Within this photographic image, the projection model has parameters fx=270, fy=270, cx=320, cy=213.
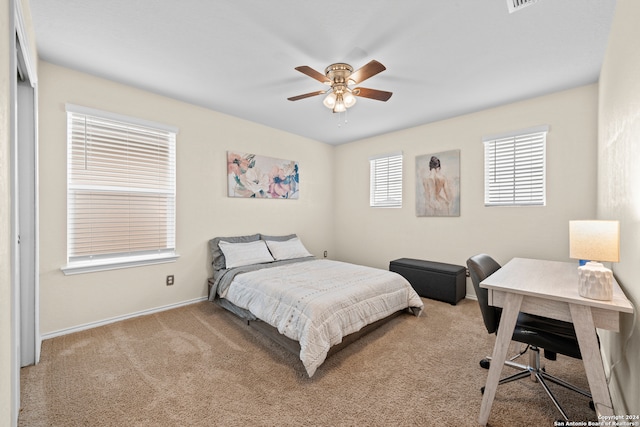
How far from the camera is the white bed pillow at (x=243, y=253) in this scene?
3.47 meters

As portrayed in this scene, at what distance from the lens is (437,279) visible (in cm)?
356

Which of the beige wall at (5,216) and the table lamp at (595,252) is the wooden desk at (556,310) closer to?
the table lamp at (595,252)

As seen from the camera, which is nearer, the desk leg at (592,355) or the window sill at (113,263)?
the desk leg at (592,355)

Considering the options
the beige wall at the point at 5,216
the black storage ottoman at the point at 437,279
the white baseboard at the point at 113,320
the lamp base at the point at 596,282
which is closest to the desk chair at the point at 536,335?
the lamp base at the point at 596,282

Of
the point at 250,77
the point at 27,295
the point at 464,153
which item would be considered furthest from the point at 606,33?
the point at 27,295

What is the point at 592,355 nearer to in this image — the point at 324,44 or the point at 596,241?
the point at 596,241

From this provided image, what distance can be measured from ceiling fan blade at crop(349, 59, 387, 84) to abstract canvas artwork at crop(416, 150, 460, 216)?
7.24 feet

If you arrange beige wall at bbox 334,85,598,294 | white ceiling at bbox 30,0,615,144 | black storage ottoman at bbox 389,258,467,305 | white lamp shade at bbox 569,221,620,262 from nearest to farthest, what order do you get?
white lamp shade at bbox 569,221,620,262 < white ceiling at bbox 30,0,615,144 < beige wall at bbox 334,85,598,294 < black storage ottoman at bbox 389,258,467,305

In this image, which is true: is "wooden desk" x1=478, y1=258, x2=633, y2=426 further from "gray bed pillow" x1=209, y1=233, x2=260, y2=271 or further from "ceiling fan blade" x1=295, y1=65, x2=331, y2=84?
"gray bed pillow" x1=209, y1=233, x2=260, y2=271

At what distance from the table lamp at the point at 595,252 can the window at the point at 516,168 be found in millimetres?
1878

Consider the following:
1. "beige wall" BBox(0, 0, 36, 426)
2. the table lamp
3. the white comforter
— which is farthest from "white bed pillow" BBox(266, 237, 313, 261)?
the table lamp

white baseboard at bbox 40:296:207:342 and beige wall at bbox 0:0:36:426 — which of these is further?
white baseboard at bbox 40:296:207:342

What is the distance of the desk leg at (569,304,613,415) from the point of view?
1288mm

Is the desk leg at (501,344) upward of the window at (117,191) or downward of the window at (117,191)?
downward
